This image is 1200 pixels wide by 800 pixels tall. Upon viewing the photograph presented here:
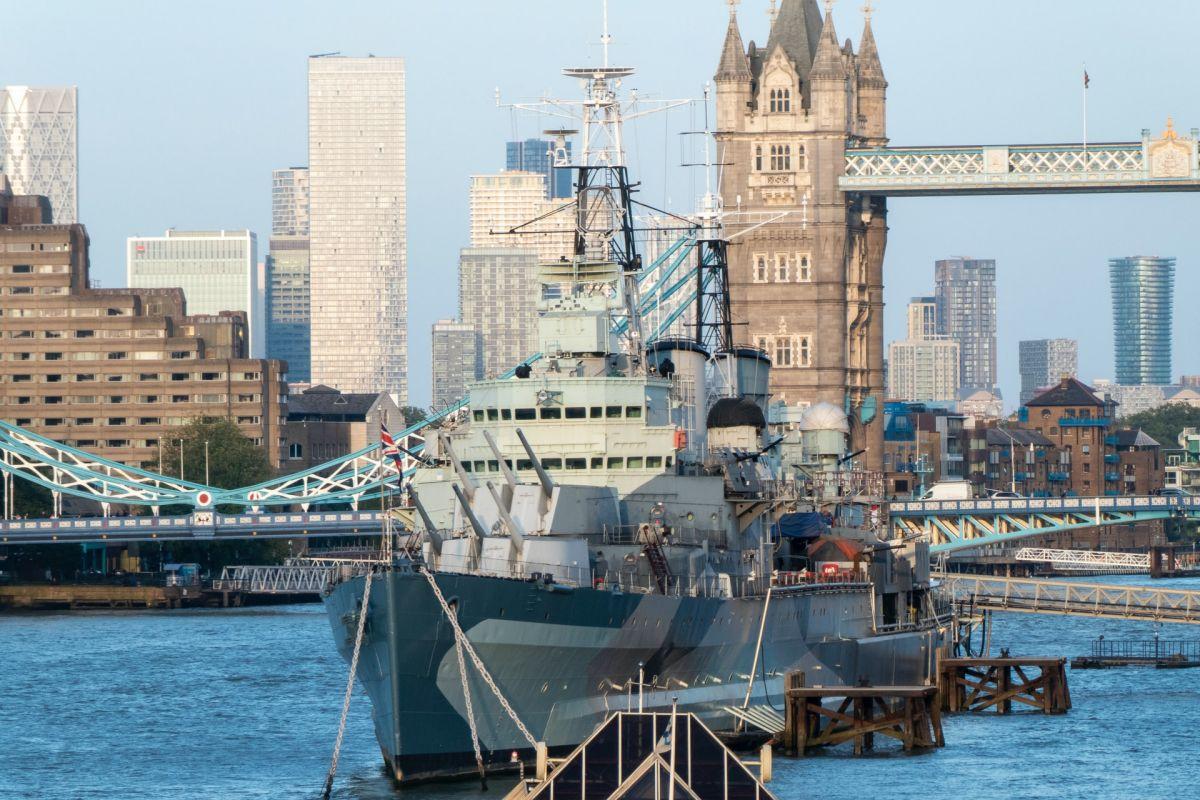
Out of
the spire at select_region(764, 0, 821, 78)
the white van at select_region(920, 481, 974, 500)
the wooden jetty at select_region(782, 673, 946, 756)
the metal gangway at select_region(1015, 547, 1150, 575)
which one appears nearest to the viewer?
the wooden jetty at select_region(782, 673, 946, 756)

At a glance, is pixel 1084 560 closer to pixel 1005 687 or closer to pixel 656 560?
pixel 1005 687

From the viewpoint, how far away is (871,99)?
144750 millimetres

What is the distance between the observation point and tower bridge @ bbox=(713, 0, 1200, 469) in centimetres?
13475

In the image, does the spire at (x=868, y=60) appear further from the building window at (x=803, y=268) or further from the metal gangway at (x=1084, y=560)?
the metal gangway at (x=1084, y=560)

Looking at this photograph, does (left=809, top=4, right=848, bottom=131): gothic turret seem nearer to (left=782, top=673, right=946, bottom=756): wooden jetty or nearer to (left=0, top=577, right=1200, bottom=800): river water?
(left=0, top=577, right=1200, bottom=800): river water

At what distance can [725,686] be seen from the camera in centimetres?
5219

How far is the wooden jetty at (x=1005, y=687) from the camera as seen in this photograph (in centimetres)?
6406

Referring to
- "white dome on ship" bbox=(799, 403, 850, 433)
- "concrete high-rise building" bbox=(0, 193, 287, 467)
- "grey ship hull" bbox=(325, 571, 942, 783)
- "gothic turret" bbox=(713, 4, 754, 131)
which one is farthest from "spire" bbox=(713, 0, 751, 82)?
"grey ship hull" bbox=(325, 571, 942, 783)

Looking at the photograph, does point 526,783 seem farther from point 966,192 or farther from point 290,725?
point 966,192

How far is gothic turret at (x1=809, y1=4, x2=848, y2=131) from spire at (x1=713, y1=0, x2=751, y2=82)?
3.75m

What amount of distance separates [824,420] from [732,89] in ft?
232

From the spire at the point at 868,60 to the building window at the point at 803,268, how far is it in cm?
1341

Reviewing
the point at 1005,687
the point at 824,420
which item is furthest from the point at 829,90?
the point at 1005,687

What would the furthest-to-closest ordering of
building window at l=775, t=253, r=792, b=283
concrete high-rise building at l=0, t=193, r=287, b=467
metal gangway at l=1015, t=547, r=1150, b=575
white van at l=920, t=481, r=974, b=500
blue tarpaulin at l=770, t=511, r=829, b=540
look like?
metal gangway at l=1015, t=547, r=1150, b=575
concrete high-rise building at l=0, t=193, r=287, b=467
building window at l=775, t=253, r=792, b=283
white van at l=920, t=481, r=974, b=500
blue tarpaulin at l=770, t=511, r=829, b=540
